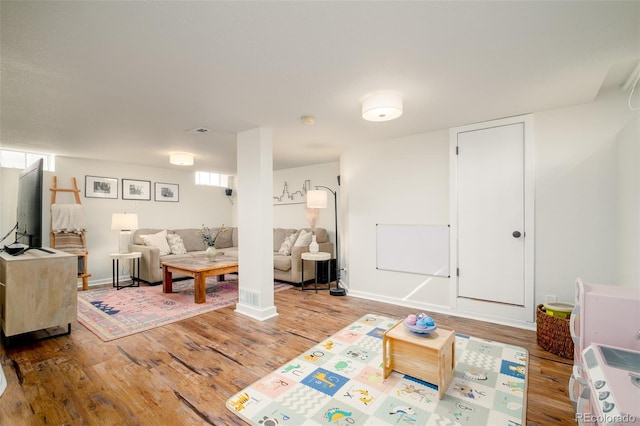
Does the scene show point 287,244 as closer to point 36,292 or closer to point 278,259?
point 278,259

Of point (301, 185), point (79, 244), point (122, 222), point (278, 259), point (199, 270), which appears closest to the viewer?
point (199, 270)

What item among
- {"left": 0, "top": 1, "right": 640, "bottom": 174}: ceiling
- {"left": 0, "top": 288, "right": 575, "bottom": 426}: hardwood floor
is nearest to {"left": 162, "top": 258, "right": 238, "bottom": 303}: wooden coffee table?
{"left": 0, "top": 288, "right": 575, "bottom": 426}: hardwood floor

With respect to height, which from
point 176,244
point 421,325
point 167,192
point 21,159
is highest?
point 21,159

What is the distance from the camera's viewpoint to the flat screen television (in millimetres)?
2703

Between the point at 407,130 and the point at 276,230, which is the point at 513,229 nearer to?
the point at 407,130

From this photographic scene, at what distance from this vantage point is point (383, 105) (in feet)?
7.86

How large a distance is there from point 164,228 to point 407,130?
512cm

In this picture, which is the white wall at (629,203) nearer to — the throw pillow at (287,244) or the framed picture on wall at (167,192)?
the throw pillow at (287,244)

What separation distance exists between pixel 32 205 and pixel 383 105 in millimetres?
3439

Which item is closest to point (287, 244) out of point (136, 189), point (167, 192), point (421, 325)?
point (167, 192)

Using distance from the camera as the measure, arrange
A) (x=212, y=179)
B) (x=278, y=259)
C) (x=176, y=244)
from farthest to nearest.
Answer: (x=212, y=179), (x=176, y=244), (x=278, y=259)

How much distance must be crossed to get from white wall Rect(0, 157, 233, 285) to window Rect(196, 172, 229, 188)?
0.43 feet

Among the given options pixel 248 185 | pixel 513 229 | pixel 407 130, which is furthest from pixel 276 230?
pixel 513 229

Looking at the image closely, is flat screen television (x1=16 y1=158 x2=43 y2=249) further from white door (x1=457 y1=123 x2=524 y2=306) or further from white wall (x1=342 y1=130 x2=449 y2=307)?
white door (x1=457 y1=123 x2=524 y2=306)
